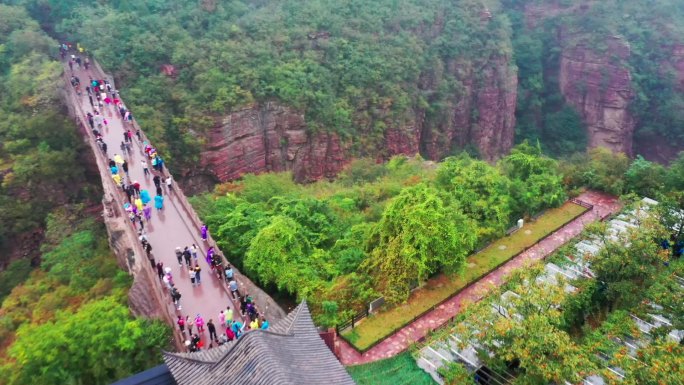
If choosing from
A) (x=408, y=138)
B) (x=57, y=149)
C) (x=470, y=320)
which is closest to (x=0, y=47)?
(x=57, y=149)

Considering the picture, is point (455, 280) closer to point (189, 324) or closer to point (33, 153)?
point (189, 324)

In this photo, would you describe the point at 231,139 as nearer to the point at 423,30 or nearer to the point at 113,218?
the point at 113,218

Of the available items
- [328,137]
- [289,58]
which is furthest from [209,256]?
[289,58]

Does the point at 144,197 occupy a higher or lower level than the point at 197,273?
higher

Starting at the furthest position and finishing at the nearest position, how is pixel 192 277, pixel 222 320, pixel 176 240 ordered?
pixel 176 240
pixel 192 277
pixel 222 320

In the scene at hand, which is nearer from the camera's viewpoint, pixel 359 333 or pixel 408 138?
pixel 359 333

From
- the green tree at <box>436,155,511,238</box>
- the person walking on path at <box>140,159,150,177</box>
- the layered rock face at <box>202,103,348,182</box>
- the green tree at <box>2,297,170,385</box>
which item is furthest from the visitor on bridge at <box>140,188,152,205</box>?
the layered rock face at <box>202,103,348,182</box>

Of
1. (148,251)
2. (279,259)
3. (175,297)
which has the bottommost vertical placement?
(279,259)

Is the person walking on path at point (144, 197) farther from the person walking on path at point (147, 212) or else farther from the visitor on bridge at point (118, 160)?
the visitor on bridge at point (118, 160)
